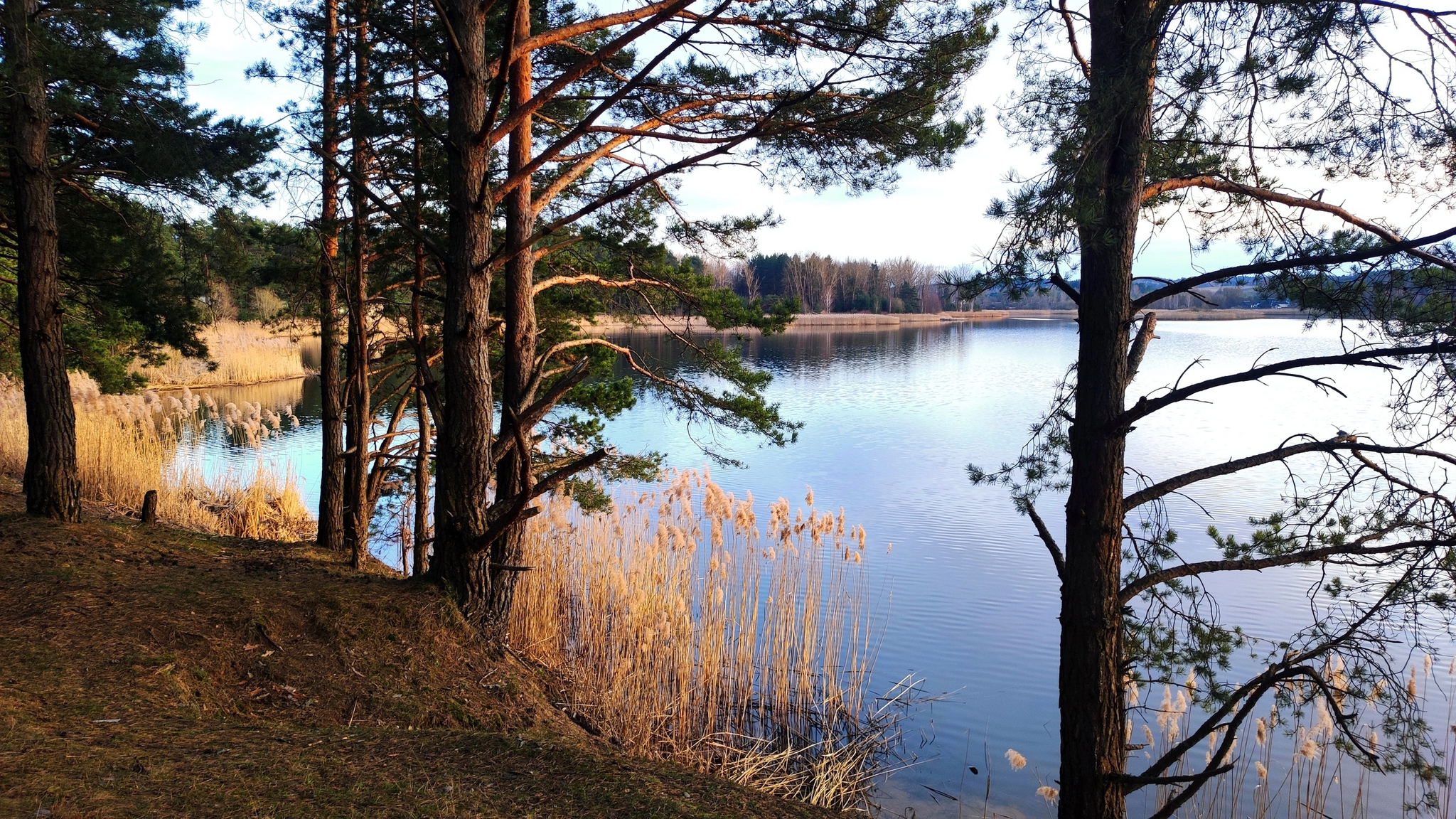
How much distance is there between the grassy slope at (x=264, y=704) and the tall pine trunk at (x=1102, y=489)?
1.46m

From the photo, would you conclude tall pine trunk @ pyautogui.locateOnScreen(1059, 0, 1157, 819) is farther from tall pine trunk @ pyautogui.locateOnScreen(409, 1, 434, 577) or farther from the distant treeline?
the distant treeline

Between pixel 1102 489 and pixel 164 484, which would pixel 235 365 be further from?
pixel 1102 489

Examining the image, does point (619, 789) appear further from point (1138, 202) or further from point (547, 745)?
point (1138, 202)

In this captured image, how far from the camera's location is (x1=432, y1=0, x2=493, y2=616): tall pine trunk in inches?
185

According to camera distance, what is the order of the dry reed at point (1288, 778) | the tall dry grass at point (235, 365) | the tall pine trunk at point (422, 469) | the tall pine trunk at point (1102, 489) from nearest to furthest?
the tall pine trunk at point (1102, 489) → the dry reed at point (1288, 778) → the tall pine trunk at point (422, 469) → the tall dry grass at point (235, 365)

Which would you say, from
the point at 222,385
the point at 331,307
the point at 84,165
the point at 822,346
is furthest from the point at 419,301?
the point at 822,346

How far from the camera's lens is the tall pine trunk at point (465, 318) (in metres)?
4.71

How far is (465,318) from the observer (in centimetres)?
471

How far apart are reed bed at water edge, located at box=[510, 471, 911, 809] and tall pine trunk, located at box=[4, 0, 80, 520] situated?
3.01 metres

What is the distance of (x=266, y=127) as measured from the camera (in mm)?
6480

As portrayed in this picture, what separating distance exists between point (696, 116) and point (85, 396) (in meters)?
12.7

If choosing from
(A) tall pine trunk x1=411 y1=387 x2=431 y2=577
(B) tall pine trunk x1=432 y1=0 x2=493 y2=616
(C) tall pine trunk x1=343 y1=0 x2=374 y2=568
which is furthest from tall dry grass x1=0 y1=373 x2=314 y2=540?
(B) tall pine trunk x1=432 y1=0 x2=493 y2=616

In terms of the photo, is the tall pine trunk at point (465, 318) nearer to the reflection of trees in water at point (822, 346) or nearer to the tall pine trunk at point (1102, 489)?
the tall pine trunk at point (1102, 489)

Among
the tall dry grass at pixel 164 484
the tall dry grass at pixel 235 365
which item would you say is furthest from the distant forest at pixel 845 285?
the tall dry grass at pixel 164 484
